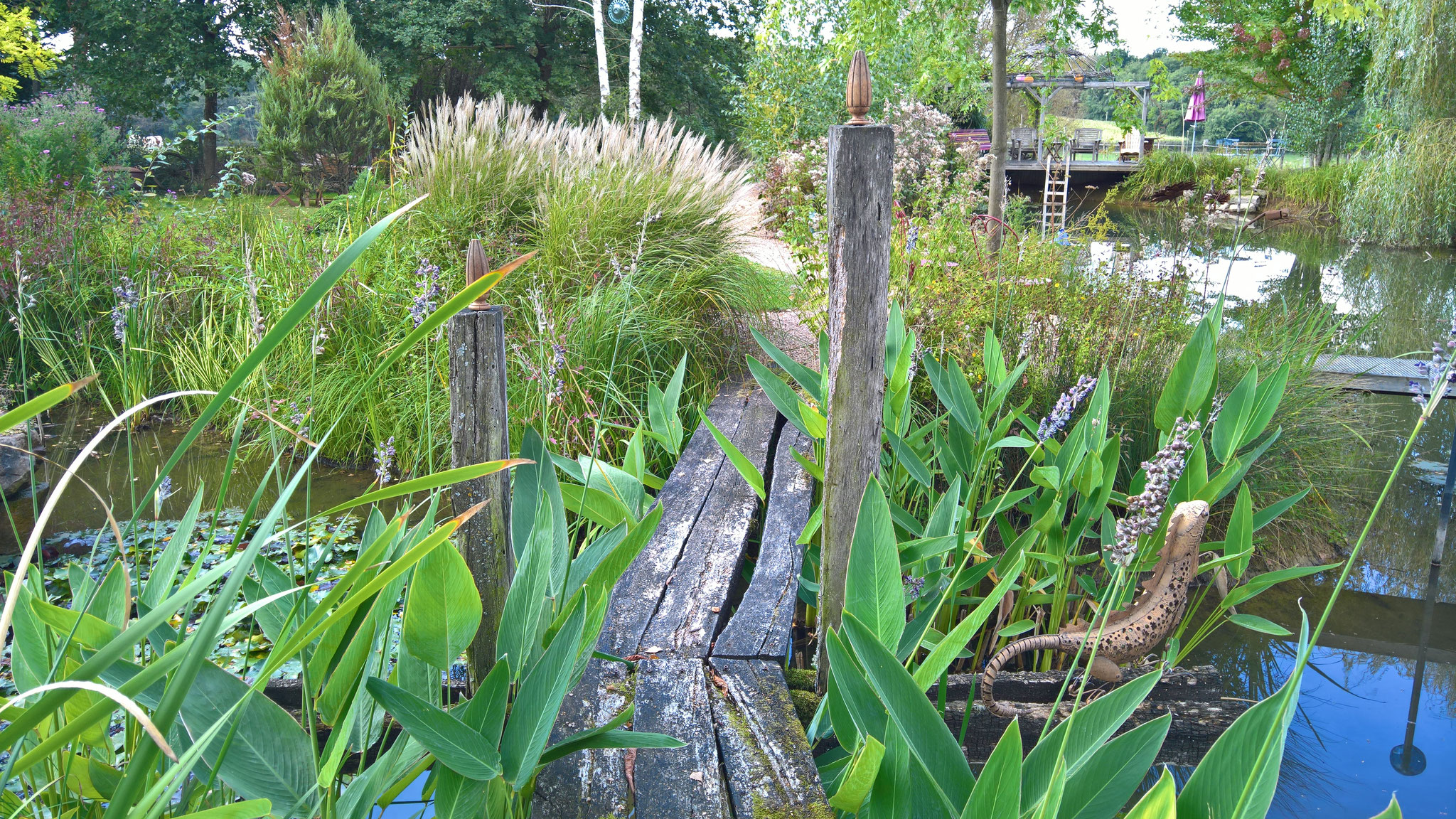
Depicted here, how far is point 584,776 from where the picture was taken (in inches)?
50.5

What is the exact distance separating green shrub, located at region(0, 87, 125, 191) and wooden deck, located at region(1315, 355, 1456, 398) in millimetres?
7877

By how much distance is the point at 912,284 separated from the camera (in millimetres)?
3537

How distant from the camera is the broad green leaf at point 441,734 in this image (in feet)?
3.17

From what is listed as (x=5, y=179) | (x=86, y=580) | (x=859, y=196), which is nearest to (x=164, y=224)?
(x=5, y=179)

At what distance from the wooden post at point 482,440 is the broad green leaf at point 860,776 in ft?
2.03

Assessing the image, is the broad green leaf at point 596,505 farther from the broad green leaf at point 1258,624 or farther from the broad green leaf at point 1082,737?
the broad green leaf at point 1258,624

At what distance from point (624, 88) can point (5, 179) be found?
41.1ft

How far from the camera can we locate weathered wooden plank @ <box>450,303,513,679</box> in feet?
4.10

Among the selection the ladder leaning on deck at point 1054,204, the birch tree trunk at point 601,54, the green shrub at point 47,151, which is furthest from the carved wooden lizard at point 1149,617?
the birch tree trunk at point 601,54

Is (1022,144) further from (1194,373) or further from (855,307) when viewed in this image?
(855,307)

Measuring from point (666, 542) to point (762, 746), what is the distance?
33.6 inches

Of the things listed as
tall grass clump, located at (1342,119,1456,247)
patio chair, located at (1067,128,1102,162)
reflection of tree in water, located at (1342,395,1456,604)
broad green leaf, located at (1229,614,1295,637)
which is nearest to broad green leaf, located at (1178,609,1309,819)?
broad green leaf, located at (1229,614,1295,637)

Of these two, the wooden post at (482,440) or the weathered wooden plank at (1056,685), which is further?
the weathered wooden plank at (1056,685)

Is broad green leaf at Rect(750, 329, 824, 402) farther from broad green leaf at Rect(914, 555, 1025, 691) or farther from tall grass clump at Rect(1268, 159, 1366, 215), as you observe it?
tall grass clump at Rect(1268, 159, 1366, 215)
